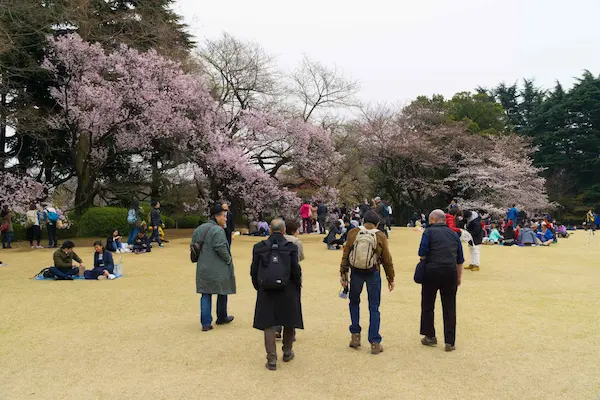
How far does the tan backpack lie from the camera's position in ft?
15.6

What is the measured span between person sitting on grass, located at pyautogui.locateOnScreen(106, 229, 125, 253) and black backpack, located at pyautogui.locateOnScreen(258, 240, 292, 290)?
30.4 feet

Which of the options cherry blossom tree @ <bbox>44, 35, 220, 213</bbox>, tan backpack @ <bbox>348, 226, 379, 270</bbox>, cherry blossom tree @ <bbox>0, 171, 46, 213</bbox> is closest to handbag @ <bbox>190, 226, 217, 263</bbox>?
tan backpack @ <bbox>348, 226, 379, 270</bbox>

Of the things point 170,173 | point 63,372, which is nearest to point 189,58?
point 170,173

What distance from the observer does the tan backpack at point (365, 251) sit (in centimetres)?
475

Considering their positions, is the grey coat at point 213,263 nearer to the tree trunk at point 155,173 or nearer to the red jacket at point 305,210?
the red jacket at point 305,210

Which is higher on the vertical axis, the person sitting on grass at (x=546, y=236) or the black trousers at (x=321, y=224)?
the black trousers at (x=321, y=224)

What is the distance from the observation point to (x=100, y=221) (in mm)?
17391

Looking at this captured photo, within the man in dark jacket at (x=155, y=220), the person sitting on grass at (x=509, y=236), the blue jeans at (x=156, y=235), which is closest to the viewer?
the man in dark jacket at (x=155, y=220)

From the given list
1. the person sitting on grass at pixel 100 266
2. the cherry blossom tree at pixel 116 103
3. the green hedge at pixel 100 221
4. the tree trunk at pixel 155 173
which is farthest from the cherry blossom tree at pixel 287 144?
the person sitting on grass at pixel 100 266

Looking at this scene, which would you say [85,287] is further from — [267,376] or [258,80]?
[258,80]

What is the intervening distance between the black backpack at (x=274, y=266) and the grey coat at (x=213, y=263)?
4.11 ft

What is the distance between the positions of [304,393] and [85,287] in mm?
6373

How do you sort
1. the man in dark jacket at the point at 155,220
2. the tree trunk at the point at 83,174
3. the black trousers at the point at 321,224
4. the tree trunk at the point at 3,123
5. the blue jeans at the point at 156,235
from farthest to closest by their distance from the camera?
the black trousers at the point at 321,224 < the tree trunk at the point at 83,174 < the tree trunk at the point at 3,123 < the blue jeans at the point at 156,235 < the man in dark jacket at the point at 155,220

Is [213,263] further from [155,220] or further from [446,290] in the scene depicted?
[155,220]
